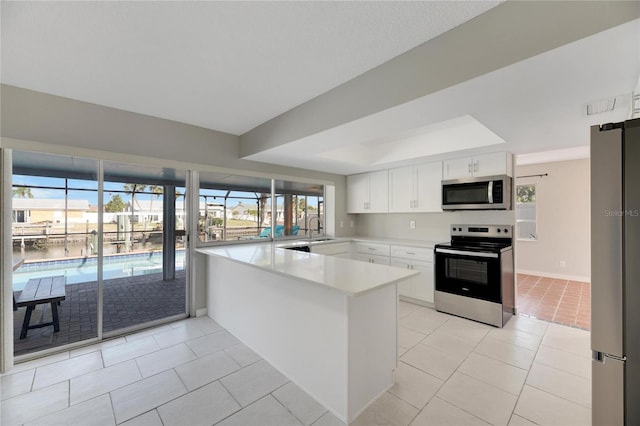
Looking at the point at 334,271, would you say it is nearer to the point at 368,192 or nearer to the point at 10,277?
the point at 10,277

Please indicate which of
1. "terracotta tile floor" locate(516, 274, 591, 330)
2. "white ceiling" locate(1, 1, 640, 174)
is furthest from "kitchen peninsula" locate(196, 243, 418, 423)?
"terracotta tile floor" locate(516, 274, 591, 330)

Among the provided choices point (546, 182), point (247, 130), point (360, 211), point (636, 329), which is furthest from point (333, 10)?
point (546, 182)

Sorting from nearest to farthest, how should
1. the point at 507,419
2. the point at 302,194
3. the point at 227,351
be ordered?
the point at 507,419
the point at 227,351
the point at 302,194

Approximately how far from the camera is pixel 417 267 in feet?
Result: 12.7

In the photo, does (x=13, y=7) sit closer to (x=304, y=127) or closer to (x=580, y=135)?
(x=304, y=127)

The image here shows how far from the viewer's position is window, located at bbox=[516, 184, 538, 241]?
18.0 feet

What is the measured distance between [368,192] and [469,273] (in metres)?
2.16

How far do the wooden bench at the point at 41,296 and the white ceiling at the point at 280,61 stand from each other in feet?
6.25

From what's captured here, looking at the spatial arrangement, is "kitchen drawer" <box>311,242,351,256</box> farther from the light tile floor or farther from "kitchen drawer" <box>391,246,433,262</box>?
the light tile floor

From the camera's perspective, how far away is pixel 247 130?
342 centimetres

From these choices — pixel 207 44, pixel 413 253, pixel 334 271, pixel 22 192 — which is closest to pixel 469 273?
pixel 413 253

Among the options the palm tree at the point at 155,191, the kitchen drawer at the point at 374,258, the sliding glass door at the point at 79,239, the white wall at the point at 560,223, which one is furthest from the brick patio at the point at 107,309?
the white wall at the point at 560,223

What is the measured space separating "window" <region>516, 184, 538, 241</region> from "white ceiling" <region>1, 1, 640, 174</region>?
3292 mm

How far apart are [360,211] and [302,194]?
3.82 ft
